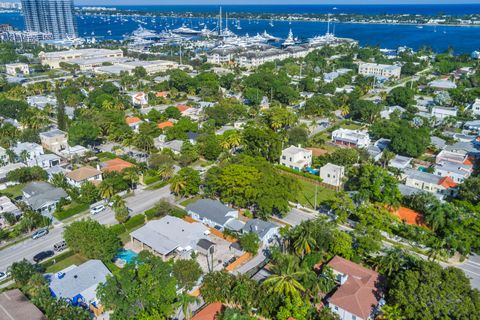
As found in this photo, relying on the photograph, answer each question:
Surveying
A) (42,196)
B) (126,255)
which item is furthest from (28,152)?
(126,255)

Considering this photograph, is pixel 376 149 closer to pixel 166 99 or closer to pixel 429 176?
pixel 429 176

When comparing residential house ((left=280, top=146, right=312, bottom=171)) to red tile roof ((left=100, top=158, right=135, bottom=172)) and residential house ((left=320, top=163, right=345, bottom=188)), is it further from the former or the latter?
red tile roof ((left=100, top=158, right=135, bottom=172))

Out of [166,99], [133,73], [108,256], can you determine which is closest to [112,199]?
[108,256]

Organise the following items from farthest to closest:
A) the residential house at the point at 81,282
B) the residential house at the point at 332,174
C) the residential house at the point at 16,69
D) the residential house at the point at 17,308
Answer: the residential house at the point at 16,69
the residential house at the point at 332,174
the residential house at the point at 81,282
the residential house at the point at 17,308

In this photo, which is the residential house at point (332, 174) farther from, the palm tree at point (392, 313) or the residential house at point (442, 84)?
the residential house at point (442, 84)

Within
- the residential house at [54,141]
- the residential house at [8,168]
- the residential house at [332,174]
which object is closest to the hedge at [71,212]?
the residential house at [8,168]

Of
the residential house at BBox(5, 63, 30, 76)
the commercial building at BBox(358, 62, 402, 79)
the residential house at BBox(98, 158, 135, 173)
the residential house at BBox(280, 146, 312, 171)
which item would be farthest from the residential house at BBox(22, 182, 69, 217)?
the commercial building at BBox(358, 62, 402, 79)
